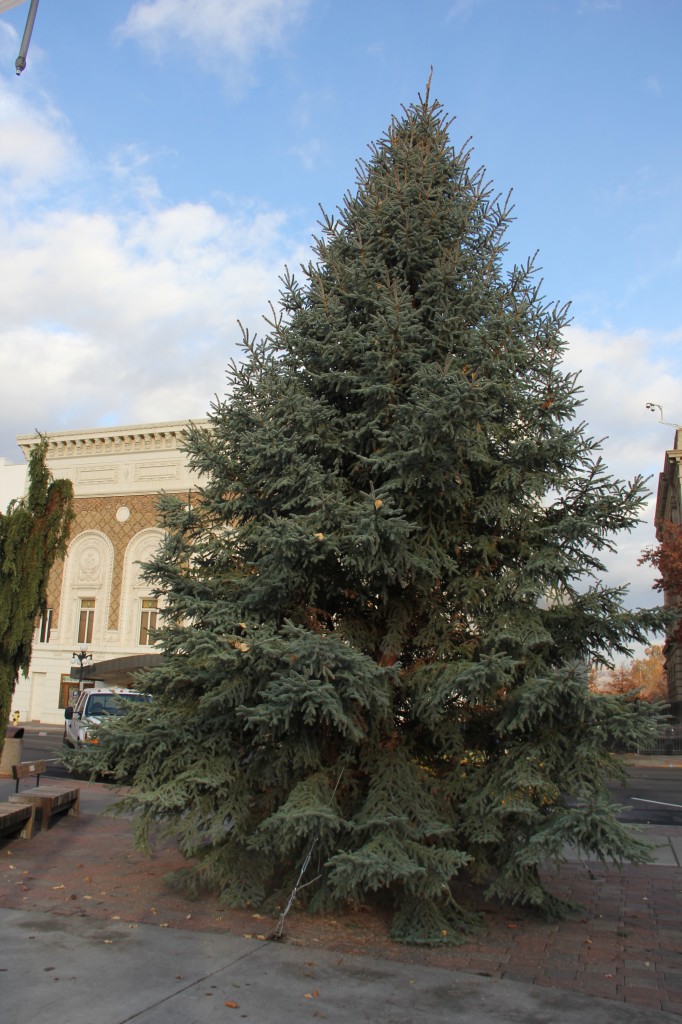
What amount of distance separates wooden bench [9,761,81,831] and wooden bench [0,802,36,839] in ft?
0.46

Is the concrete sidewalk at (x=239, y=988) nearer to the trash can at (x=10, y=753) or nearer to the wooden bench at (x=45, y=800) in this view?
the wooden bench at (x=45, y=800)

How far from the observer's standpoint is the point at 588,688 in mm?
6051

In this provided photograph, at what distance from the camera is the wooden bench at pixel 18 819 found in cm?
891

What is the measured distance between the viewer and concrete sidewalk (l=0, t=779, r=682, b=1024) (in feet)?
15.7

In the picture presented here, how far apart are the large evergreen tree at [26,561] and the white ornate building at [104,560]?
26633 millimetres

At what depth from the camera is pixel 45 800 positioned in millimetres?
10336

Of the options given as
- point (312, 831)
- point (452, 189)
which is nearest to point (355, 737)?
point (312, 831)

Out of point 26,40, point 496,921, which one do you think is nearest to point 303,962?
point 496,921

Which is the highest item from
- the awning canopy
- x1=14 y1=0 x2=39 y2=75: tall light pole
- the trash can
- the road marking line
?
x1=14 y1=0 x2=39 y2=75: tall light pole

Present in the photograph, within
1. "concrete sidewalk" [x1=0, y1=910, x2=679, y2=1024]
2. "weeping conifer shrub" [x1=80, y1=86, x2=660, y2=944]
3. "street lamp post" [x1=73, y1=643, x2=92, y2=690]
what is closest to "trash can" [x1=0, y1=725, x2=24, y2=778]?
"weeping conifer shrub" [x1=80, y1=86, x2=660, y2=944]

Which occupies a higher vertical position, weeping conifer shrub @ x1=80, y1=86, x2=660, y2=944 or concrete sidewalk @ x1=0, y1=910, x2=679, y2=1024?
weeping conifer shrub @ x1=80, y1=86, x2=660, y2=944

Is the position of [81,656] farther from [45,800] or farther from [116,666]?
[45,800]

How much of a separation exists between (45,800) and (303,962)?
19.2ft

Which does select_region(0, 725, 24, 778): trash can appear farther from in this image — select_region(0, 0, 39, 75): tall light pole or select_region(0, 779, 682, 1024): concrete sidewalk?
select_region(0, 0, 39, 75): tall light pole
